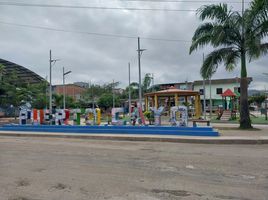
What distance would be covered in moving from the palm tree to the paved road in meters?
9.21

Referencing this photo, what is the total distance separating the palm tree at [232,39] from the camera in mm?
21281

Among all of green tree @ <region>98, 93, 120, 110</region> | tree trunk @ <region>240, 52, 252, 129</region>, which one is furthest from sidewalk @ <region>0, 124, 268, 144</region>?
green tree @ <region>98, 93, 120, 110</region>

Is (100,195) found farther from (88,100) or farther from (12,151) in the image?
(88,100)

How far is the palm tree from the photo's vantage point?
2128cm

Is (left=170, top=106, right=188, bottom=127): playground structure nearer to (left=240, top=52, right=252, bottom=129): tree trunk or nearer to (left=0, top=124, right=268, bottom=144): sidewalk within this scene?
(left=0, top=124, right=268, bottom=144): sidewalk

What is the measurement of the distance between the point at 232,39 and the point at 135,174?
1574cm

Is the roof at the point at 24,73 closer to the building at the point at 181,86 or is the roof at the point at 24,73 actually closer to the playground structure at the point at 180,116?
the building at the point at 181,86

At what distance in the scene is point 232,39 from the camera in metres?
22.3

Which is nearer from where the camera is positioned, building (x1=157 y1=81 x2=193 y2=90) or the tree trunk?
the tree trunk

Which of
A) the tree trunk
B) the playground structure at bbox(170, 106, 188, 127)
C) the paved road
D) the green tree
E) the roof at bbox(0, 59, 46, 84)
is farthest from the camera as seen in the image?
the roof at bbox(0, 59, 46, 84)

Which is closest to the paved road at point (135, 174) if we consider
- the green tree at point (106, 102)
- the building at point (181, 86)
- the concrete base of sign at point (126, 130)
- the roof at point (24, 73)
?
the concrete base of sign at point (126, 130)

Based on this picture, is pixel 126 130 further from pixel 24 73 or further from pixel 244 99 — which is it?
pixel 24 73

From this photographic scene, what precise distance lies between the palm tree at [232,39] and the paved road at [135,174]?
30.2ft

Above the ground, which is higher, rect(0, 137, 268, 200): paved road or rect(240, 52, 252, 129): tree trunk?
rect(240, 52, 252, 129): tree trunk
